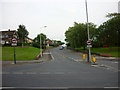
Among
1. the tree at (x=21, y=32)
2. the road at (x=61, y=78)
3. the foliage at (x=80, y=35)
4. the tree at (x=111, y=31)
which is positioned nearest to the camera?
the road at (x=61, y=78)

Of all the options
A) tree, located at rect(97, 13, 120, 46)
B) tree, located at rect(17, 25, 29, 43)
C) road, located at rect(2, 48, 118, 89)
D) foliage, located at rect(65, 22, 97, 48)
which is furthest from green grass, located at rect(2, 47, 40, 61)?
tree, located at rect(17, 25, 29, 43)

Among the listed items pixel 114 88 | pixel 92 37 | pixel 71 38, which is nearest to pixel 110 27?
pixel 92 37

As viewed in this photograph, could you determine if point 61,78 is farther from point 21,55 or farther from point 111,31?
point 111,31

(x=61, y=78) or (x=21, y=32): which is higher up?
(x=21, y=32)

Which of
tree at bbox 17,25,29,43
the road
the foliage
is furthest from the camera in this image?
tree at bbox 17,25,29,43

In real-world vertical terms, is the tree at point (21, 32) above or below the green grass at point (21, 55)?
above

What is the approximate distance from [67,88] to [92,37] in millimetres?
41883

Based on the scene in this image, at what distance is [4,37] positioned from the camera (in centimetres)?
8169

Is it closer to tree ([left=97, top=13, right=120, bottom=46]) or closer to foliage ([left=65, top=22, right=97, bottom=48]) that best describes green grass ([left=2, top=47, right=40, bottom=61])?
foliage ([left=65, top=22, right=97, bottom=48])

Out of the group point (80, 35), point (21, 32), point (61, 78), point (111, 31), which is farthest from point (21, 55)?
point (21, 32)

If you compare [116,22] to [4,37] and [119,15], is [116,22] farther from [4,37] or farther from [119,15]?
[4,37]

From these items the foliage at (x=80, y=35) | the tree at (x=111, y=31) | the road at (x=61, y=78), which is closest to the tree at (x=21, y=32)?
the foliage at (x=80, y=35)

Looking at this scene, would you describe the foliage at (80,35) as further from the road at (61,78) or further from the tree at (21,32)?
the tree at (21,32)

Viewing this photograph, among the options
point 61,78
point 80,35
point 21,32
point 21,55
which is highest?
point 21,32
